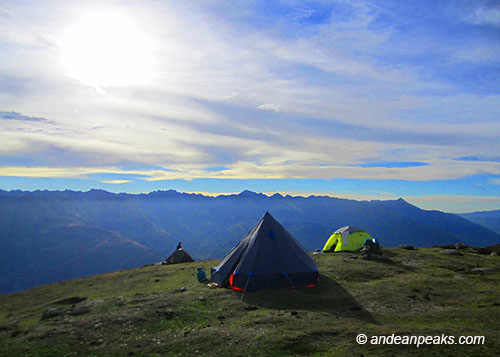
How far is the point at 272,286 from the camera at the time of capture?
77.2 feet

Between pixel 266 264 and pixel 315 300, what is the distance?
4.91m

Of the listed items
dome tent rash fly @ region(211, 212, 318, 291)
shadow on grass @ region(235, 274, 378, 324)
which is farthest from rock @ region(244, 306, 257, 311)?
dome tent rash fly @ region(211, 212, 318, 291)

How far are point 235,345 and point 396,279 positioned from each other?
54.7 feet

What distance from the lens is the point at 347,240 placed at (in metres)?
40.8

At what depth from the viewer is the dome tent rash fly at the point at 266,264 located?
23.4m

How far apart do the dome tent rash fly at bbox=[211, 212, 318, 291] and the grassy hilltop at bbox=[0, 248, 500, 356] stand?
0.92m

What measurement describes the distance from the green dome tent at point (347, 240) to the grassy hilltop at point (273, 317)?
12.4 meters

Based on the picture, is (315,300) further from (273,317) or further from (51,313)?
(51,313)

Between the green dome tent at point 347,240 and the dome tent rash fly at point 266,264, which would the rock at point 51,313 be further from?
the green dome tent at point 347,240

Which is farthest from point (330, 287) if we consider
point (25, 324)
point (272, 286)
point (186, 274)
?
point (25, 324)

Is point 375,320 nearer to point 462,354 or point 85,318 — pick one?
point 462,354

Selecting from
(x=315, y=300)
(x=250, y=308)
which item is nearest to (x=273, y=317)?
(x=250, y=308)

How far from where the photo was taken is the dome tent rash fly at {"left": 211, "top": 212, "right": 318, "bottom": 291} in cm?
2341

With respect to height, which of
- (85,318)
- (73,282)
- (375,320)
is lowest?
(73,282)
